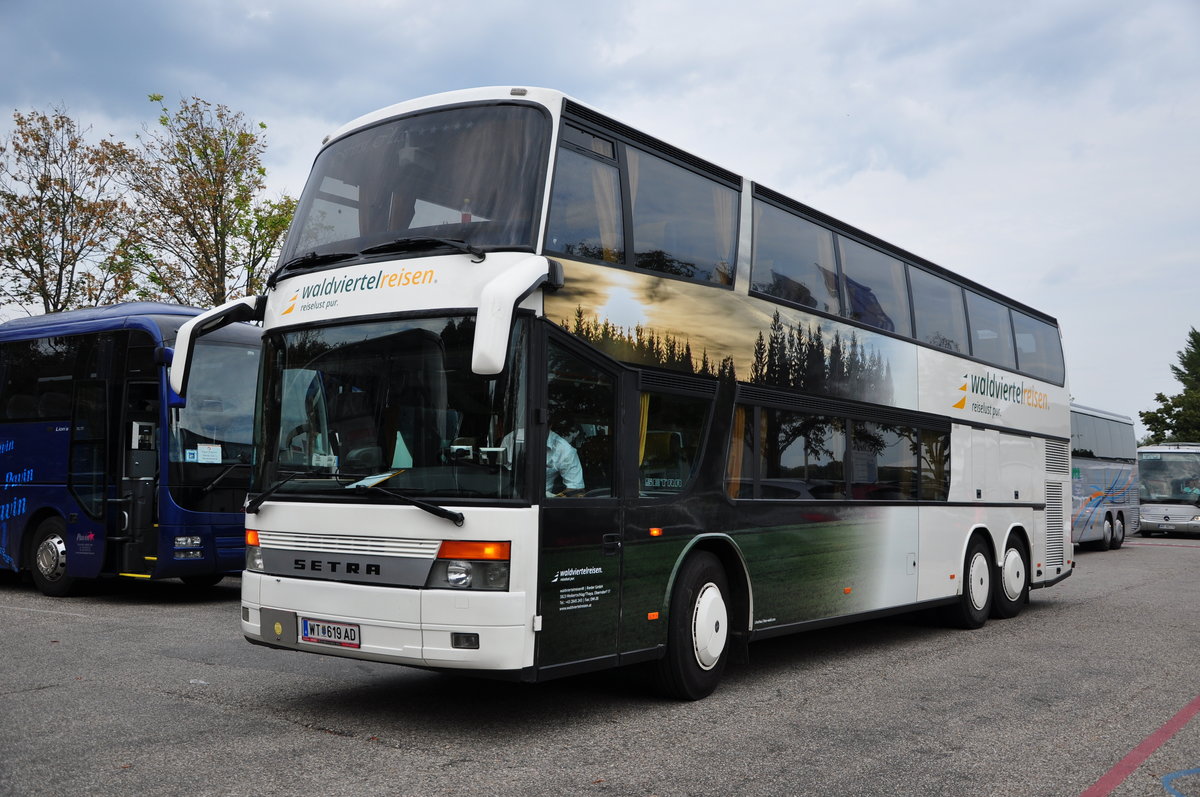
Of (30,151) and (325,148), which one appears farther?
(30,151)

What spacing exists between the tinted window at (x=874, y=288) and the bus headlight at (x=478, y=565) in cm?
520

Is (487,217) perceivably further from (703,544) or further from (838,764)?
(838,764)

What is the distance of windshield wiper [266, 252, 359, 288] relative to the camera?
721 centimetres

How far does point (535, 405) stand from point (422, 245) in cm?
120

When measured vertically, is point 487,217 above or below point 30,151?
below

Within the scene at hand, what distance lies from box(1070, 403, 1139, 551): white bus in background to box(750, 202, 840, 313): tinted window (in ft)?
56.3

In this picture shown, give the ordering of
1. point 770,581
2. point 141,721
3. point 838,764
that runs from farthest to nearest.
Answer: point 770,581 < point 141,721 < point 838,764

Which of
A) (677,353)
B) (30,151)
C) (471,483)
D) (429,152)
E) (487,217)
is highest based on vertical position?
(30,151)

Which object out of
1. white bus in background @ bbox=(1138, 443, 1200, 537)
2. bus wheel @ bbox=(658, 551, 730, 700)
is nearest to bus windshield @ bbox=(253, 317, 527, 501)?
bus wheel @ bbox=(658, 551, 730, 700)

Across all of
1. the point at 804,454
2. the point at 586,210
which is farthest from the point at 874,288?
the point at 586,210

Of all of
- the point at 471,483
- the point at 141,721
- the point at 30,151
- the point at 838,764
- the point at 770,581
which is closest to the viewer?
the point at 838,764

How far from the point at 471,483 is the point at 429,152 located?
223cm

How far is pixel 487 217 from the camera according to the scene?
6859mm

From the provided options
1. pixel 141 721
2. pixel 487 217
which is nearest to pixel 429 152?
pixel 487 217
